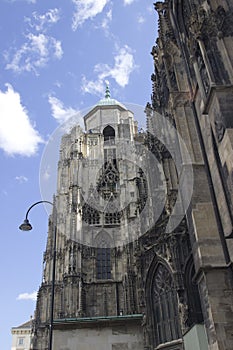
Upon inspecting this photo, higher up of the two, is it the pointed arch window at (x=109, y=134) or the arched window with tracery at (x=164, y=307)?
the pointed arch window at (x=109, y=134)

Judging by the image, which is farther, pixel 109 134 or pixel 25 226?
pixel 109 134

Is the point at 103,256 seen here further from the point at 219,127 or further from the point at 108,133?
the point at 219,127

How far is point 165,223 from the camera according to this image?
17.5 meters

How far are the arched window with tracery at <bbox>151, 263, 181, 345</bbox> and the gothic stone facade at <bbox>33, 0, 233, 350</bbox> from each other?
0.05 metres

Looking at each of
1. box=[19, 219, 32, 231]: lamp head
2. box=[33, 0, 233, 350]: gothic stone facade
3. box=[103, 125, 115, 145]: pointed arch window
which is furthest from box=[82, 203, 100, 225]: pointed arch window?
box=[19, 219, 32, 231]: lamp head

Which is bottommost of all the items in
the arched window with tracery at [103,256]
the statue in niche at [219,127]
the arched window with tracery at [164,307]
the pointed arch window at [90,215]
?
the arched window with tracery at [164,307]

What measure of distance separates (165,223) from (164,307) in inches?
155

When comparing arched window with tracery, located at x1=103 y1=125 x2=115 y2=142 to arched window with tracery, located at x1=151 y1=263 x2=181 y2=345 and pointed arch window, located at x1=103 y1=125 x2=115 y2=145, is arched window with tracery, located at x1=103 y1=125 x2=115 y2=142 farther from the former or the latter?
arched window with tracery, located at x1=151 y1=263 x2=181 y2=345

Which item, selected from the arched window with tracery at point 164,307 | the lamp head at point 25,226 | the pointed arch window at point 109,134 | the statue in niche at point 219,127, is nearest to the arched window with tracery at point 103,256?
the pointed arch window at point 109,134

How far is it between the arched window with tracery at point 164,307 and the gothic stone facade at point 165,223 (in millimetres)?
45

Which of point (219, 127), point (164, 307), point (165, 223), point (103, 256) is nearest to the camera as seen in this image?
point (219, 127)

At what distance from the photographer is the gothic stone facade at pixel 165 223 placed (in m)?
9.91

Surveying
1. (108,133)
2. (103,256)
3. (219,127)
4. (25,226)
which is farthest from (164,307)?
(108,133)

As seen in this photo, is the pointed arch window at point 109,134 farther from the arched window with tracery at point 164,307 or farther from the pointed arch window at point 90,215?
the arched window with tracery at point 164,307
